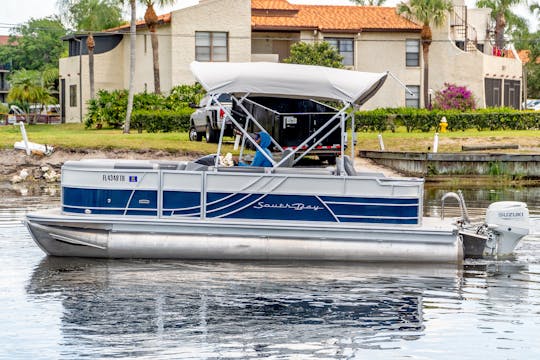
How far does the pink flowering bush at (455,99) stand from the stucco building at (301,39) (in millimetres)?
1426

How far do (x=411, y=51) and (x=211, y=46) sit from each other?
35.8 feet

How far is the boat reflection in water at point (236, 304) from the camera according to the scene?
12.8 m

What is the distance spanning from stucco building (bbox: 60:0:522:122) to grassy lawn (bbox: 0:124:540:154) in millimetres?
11429

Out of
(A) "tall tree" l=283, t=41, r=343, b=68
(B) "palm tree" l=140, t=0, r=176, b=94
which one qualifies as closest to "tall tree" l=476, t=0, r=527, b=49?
(A) "tall tree" l=283, t=41, r=343, b=68

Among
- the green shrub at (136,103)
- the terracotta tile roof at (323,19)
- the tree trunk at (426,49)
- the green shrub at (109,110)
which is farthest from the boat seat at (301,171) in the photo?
the tree trunk at (426,49)

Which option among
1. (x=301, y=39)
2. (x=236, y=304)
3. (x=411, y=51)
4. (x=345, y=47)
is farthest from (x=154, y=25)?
(x=236, y=304)

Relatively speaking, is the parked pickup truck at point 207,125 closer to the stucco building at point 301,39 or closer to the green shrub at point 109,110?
the green shrub at point 109,110

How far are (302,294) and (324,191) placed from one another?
2.53 meters

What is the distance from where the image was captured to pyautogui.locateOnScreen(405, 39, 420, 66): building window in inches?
2242

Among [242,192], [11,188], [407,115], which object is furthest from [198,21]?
[242,192]

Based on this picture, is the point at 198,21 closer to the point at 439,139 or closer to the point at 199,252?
the point at 439,139

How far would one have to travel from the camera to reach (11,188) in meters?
31.7

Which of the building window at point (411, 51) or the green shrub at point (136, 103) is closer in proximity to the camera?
the green shrub at point (136, 103)

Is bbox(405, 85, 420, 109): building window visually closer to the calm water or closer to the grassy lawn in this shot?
the grassy lawn
